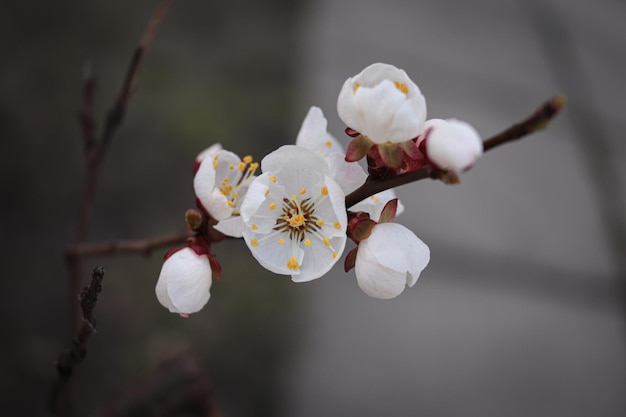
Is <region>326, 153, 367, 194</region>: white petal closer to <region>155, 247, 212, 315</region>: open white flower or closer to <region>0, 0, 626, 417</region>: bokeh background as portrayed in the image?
<region>155, 247, 212, 315</region>: open white flower

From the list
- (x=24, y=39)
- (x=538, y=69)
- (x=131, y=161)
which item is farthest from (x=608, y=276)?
(x=24, y=39)

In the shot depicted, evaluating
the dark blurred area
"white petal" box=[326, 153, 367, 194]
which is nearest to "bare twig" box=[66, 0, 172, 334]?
"white petal" box=[326, 153, 367, 194]

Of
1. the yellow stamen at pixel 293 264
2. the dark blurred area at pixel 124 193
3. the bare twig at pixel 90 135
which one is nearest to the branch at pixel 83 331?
the bare twig at pixel 90 135

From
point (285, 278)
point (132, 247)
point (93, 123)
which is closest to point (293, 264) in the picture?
point (132, 247)

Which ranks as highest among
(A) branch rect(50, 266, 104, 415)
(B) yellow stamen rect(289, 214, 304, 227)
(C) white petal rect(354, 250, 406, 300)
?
(B) yellow stamen rect(289, 214, 304, 227)

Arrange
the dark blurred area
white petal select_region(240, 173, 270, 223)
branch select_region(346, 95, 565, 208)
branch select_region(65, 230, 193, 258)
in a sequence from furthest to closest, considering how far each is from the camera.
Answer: the dark blurred area → branch select_region(65, 230, 193, 258) → white petal select_region(240, 173, 270, 223) → branch select_region(346, 95, 565, 208)

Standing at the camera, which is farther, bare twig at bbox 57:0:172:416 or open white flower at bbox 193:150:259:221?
bare twig at bbox 57:0:172:416

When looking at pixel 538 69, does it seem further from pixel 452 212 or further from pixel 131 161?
pixel 131 161
